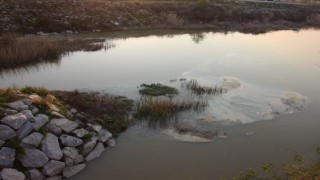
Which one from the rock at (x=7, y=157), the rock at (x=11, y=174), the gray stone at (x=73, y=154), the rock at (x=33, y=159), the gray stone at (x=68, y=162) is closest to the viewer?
the rock at (x=11, y=174)

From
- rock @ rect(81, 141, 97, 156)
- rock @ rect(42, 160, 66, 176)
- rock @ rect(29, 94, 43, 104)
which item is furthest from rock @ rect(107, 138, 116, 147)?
rock @ rect(29, 94, 43, 104)

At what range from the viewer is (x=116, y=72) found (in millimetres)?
18828

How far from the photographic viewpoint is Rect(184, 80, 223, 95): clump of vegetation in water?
15.7 m

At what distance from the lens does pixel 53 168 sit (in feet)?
29.9

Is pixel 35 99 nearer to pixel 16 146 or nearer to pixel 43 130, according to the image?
pixel 43 130

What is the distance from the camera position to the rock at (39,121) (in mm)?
9808

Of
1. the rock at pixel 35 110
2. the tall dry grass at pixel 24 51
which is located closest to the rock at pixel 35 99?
the rock at pixel 35 110

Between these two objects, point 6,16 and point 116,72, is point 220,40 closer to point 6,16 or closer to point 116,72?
point 116,72

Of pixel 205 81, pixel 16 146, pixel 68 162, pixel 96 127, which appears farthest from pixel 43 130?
pixel 205 81

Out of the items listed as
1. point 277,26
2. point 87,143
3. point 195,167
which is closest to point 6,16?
point 87,143

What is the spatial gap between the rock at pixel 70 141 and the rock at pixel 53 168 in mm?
741

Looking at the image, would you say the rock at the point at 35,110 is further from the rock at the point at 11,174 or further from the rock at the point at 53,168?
the rock at the point at 11,174

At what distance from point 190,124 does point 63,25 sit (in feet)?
66.6

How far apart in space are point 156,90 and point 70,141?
245 inches
